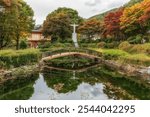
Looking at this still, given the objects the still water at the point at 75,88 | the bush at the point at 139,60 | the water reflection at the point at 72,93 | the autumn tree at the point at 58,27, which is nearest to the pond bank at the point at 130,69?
the bush at the point at 139,60

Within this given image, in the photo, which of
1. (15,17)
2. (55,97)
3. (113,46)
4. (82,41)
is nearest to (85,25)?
(82,41)

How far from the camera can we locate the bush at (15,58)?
2953cm

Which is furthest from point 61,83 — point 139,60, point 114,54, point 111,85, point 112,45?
point 112,45

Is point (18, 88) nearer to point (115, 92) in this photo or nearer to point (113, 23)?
point (115, 92)

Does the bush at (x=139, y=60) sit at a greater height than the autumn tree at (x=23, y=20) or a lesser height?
lesser

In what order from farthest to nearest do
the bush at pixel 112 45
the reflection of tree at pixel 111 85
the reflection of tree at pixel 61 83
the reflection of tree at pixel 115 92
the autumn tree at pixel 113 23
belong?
1. the autumn tree at pixel 113 23
2. the bush at pixel 112 45
3. the reflection of tree at pixel 61 83
4. the reflection of tree at pixel 111 85
5. the reflection of tree at pixel 115 92

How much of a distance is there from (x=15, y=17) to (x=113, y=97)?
72.0 feet

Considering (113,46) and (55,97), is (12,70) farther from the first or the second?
(113,46)

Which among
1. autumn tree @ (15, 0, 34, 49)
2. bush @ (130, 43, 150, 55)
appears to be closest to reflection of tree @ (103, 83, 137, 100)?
bush @ (130, 43, 150, 55)

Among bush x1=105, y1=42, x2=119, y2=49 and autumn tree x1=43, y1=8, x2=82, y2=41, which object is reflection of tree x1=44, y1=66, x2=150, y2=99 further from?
autumn tree x1=43, y1=8, x2=82, y2=41

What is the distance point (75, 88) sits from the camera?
2375 cm

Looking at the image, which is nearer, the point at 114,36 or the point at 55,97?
the point at 55,97

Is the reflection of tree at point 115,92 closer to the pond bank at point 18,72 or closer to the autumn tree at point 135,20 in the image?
the pond bank at point 18,72

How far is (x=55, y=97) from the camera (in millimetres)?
19984
